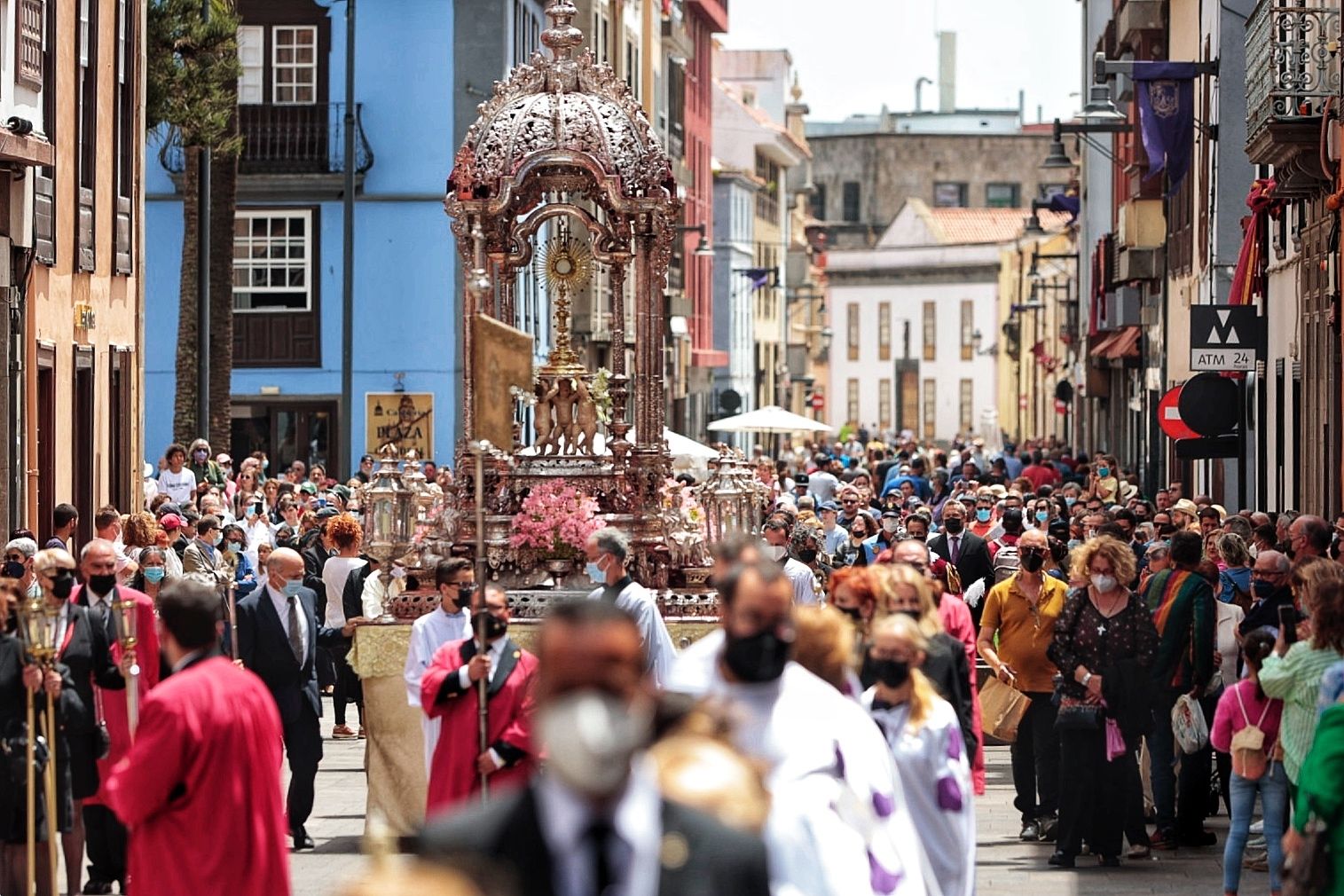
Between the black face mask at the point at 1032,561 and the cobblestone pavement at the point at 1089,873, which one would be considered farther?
the black face mask at the point at 1032,561

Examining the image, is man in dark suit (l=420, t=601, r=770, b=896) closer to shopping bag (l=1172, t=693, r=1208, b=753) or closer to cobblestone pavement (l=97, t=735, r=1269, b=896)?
cobblestone pavement (l=97, t=735, r=1269, b=896)

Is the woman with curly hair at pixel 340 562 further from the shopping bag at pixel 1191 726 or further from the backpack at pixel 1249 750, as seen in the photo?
the backpack at pixel 1249 750

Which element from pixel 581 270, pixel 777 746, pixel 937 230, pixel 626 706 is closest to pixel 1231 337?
pixel 581 270

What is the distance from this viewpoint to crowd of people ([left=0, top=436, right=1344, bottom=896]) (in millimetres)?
5137

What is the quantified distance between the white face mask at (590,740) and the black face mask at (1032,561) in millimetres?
9431

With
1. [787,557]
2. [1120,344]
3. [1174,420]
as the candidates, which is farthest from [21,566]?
[1120,344]

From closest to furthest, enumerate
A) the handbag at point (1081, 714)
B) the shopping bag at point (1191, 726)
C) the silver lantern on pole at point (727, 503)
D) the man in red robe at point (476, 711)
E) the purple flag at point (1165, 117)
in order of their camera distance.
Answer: the man in red robe at point (476, 711) → the handbag at point (1081, 714) → the shopping bag at point (1191, 726) → the silver lantern on pole at point (727, 503) → the purple flag at point (1165, 117)

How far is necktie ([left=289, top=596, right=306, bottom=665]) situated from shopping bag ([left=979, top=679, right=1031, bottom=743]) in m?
3.22

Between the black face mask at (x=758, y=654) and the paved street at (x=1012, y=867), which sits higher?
the black face mask at (x=758, y=654)

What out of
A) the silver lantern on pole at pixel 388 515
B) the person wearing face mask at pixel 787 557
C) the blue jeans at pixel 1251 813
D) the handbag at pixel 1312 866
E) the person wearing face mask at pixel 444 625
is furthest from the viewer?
the silver lantern on pole at pixel 388 515

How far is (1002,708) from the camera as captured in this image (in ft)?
48.0

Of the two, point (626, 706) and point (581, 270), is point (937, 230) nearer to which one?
point (581, 270)

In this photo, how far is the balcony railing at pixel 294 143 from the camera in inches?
1604

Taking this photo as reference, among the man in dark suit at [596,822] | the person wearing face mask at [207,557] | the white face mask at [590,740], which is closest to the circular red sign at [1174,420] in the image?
the person wearing face mask at [207,557]
